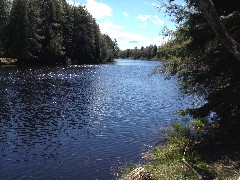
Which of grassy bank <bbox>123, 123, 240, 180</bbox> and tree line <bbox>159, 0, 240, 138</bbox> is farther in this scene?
tree line <bbox>159, 0, 240, 138</bbox>

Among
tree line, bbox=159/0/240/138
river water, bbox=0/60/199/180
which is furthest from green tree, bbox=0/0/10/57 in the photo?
tree line, bbox=159/0/240/138

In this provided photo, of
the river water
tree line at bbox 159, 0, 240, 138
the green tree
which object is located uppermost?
the green tree

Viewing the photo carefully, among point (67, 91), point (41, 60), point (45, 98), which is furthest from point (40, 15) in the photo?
point (45, 98)

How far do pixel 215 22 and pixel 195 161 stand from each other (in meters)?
6.28

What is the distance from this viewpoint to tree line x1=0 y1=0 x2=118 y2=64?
8344cm

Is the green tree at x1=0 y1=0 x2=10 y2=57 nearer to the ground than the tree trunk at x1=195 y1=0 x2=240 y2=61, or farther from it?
farther from it

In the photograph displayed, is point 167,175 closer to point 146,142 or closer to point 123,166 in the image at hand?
point 123,166

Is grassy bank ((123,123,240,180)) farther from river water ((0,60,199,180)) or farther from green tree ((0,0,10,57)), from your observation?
green tree ((0,0,10,57))

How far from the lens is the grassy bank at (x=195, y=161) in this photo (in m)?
11.3

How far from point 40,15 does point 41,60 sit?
13831 millimetres

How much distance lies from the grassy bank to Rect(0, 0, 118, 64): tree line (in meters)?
72.9

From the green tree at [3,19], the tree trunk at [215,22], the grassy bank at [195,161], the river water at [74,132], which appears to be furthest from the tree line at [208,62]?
the green tree at [3,19]

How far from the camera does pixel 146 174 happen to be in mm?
11750

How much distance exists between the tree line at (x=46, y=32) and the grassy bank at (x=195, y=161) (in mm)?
72864
